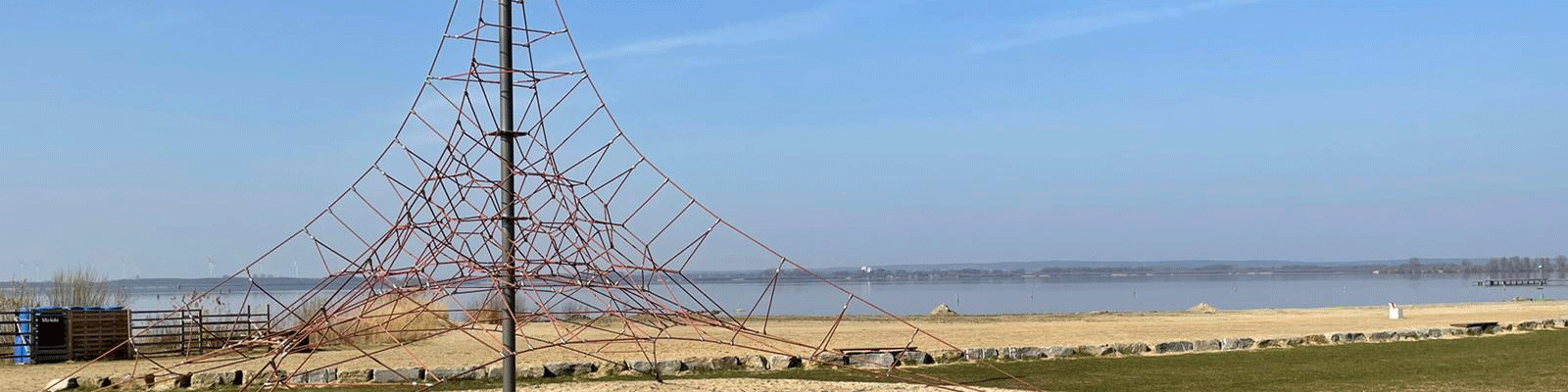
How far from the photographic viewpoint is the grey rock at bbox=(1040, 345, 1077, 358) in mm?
19875

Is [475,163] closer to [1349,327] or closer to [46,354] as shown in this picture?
[46,354]

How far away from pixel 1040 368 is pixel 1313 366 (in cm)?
343

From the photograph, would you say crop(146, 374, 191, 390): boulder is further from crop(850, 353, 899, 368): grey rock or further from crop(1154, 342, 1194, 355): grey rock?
crop(1154, 342, 1194, 355): grey rock

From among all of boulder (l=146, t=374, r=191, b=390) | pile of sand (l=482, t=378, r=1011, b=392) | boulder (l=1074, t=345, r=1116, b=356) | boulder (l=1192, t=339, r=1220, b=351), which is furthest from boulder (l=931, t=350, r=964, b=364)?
boulder (l=146, t=374, r=191, b=390)

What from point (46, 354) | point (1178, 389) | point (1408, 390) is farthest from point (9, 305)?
point (1408, 390)

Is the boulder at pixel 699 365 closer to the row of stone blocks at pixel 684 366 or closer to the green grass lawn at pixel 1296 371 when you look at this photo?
the row of stone blocks at pixel 684 366

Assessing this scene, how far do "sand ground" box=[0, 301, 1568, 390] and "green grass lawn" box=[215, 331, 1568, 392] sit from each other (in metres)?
1.79

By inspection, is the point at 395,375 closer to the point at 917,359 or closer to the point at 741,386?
the point at 741,386

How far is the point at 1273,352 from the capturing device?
2034 centimetres

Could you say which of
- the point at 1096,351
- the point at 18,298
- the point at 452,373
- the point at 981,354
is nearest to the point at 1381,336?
the point at 1096,351

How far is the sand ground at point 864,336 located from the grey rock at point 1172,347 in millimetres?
3175

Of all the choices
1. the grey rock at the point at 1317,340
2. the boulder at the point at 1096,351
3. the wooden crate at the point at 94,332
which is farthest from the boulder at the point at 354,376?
the grey rock at the point at 1317,340

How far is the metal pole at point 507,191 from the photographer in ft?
33.6

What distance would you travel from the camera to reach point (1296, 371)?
56.0 ft
